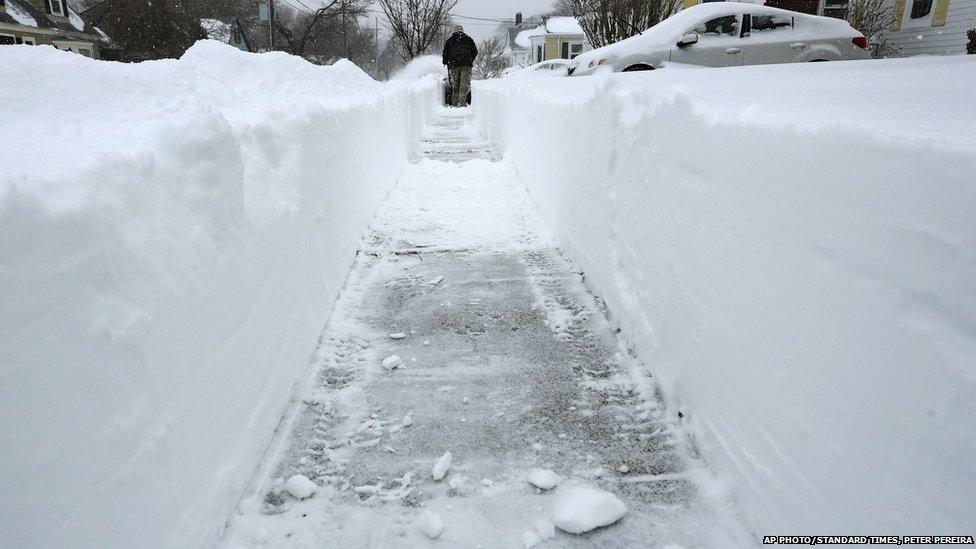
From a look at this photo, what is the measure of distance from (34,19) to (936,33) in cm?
3966

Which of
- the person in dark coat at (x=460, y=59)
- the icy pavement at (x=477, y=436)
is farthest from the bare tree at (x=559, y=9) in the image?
the icy pavement at (x=477, y=436)

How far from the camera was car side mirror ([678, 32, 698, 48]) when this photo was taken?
10055 mm

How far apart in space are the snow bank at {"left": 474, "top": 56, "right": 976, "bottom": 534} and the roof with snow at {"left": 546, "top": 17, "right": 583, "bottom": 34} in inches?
2027

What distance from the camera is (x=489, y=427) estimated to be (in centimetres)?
255

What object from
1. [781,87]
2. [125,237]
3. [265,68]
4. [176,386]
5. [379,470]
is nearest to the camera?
[125,237]

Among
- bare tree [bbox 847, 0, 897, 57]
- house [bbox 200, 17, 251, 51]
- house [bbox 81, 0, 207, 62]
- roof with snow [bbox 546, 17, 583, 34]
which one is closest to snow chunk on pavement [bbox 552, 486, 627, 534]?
bare tree [bbox 847, 0, 897, 57]

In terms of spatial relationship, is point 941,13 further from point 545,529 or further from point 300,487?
point 300,487

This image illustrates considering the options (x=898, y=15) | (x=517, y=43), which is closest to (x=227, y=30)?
(x=517, y=43)

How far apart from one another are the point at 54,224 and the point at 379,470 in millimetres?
1431

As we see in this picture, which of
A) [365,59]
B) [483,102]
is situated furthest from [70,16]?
[483,102]

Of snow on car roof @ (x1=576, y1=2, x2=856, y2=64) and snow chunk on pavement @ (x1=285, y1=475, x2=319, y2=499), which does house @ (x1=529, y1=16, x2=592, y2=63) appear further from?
snow chunk on pavement @ (x1=285, y1=475, x2=319, y2=499)

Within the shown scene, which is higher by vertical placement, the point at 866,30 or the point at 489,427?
the point at 866,30

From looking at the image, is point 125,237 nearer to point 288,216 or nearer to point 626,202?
point 288,216

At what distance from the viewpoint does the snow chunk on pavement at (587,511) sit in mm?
1977
